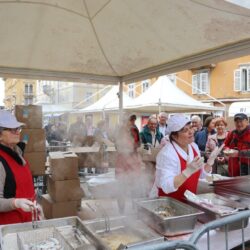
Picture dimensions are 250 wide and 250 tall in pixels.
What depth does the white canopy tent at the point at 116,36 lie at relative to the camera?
2464 millimetres

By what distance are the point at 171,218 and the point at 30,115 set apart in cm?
303

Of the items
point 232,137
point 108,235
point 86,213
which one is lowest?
point 86,213

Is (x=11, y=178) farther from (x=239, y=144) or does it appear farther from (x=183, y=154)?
(x=239, y=144)

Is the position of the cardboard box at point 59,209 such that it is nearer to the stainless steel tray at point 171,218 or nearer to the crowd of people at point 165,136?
the crowd of people at point 165,136

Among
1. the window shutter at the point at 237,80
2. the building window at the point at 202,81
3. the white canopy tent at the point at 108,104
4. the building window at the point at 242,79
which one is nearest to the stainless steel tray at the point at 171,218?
the white canopy tent at the point at 108,104

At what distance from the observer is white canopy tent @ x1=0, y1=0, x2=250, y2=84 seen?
2464 millimetres

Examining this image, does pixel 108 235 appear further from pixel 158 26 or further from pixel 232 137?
pixel 232 137

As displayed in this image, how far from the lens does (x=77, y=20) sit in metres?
3.15

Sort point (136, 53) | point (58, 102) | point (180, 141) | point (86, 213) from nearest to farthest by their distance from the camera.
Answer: point (180, 141), point (136, 53), point (86, 213), point (58, 102)

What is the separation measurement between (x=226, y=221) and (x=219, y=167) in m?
2.94

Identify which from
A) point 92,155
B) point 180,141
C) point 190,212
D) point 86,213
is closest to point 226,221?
point 190,212

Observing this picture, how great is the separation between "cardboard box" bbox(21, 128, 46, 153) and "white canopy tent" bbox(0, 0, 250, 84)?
0.76 meters

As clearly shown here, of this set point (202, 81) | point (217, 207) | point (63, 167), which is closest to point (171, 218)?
point (217, 207)

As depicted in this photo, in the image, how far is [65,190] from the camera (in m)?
3.93
